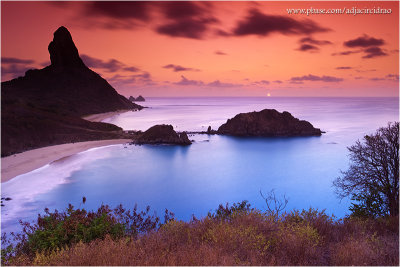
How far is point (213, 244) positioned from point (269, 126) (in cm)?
7300

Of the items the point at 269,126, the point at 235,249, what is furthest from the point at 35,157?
the point at 269,126

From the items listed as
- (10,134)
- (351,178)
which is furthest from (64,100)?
(351,178)

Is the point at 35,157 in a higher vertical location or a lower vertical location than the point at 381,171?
lower

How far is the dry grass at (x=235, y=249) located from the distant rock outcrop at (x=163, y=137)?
180 feet

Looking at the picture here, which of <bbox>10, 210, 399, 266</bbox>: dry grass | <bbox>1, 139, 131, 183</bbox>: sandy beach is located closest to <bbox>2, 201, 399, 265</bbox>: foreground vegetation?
<bbox>10, 210, 399, 266</bbox>: dry grass

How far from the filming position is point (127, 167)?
1855 inches

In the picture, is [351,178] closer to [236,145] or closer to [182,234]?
[182,234]

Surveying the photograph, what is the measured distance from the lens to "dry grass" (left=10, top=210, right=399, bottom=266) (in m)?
6.65

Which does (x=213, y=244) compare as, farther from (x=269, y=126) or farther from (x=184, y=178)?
(x=269, y=126)

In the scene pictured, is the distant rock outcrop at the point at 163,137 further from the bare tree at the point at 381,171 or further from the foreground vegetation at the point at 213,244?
the foreground vegetation at the point at 213,244

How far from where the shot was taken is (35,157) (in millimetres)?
47656

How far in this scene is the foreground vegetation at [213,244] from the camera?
22.2 ft

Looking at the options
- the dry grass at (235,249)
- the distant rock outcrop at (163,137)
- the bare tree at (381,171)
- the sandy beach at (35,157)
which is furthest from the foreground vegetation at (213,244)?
the distant rock outcrop at (163,137)

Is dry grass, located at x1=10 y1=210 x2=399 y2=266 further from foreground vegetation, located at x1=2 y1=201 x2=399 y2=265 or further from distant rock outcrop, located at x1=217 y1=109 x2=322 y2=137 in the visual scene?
distant rock outcrop, located at x1=217 y1=109 x2=322 y2=137
